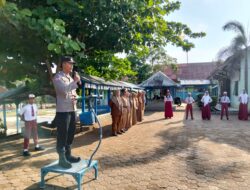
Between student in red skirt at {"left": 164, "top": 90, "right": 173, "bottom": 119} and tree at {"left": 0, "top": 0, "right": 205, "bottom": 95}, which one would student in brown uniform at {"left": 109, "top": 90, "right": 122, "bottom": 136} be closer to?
tree at {"left": 0, "top": 0, "right": 205, "bottom": 95}

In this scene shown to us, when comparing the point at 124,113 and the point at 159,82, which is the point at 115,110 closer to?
the point at 124,113

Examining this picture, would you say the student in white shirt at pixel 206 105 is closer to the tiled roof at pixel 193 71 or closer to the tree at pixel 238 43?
the tree at pixel 238 43

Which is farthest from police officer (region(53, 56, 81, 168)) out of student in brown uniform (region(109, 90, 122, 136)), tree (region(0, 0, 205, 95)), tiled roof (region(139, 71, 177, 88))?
tiled roof (region(139, 71, 177, 88))

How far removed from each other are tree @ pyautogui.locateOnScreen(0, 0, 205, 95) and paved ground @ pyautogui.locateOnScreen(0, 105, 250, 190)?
2848mm

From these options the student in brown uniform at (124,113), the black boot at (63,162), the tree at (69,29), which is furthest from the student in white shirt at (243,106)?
the black boot at (63,162)

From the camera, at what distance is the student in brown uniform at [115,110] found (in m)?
10.8

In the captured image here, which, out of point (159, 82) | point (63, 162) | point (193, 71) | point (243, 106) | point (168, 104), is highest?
point (193, 71)

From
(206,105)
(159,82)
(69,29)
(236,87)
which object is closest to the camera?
(69,29)

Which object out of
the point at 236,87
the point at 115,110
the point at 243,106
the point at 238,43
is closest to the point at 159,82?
the point at 236,87

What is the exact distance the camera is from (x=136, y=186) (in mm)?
5199

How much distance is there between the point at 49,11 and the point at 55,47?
6.11 feet

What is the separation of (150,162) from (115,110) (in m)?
4.39

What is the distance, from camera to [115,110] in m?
10.9

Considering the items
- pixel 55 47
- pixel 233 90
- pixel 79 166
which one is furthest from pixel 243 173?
pixel 233 90
